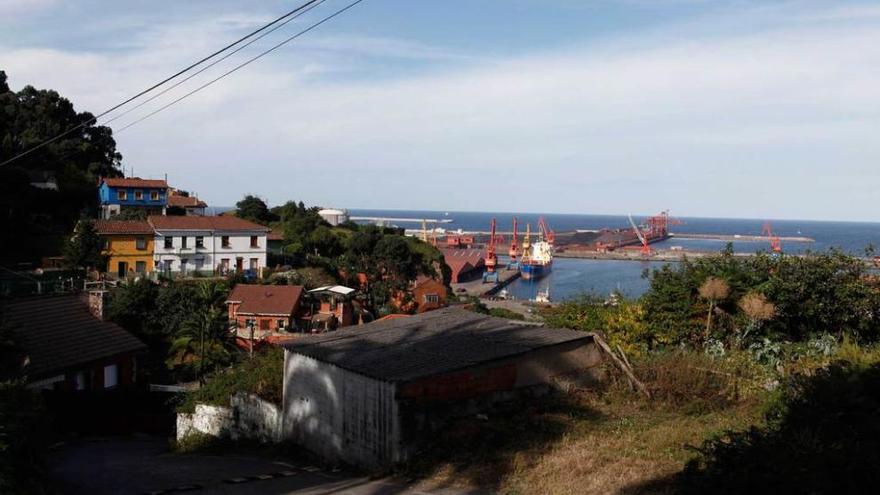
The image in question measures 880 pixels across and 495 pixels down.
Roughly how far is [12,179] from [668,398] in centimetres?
3279

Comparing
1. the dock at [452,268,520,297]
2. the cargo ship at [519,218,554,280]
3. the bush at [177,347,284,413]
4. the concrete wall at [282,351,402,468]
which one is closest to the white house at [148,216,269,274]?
the bush at [177,347,284,413]

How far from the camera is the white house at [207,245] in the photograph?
38.0m

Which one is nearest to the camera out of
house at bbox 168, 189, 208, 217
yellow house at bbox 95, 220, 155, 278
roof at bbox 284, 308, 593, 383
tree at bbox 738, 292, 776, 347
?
roof at bbox 284, 308, 593, 383

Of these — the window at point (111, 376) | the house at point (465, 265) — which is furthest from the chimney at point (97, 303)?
the house at point (465, 265)

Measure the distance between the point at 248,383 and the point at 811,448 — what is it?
35.7ft

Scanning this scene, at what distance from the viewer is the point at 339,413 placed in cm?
1135

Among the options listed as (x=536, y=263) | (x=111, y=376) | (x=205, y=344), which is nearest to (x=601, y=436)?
(x=205, y=344)

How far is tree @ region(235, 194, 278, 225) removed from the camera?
53.4 meters

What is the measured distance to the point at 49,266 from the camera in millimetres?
33562

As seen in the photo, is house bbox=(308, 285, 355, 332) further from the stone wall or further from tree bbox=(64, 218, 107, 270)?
the stone wall

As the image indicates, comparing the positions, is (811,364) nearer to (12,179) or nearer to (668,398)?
(668,398)

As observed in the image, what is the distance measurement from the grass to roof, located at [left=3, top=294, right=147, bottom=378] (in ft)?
38.6

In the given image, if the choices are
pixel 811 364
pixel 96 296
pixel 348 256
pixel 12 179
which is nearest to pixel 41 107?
pixel 12 179

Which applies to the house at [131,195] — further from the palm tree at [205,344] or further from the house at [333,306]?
the palm tree at [205,344]
